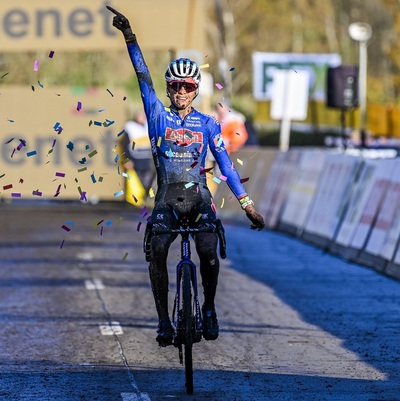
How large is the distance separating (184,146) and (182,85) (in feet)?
1.37

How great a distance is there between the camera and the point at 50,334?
478 inches

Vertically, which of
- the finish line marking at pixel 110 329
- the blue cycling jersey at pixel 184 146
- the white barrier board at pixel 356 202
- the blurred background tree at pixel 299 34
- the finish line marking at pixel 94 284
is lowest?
the blurred background tree at pixel 299 34

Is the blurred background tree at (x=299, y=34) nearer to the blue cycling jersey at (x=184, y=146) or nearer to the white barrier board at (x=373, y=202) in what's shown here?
the white barrier board at (x=373, y=202)

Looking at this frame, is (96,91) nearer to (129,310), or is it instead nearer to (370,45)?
(129,310)

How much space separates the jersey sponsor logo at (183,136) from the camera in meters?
9.76

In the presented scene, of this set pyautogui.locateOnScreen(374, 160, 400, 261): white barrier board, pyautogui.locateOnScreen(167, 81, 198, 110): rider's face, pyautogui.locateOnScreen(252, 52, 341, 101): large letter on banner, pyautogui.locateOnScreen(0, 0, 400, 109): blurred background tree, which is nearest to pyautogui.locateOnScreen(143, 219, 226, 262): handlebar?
pyautogui.locateOnScreen(167, 81, 198, 110): rider's face

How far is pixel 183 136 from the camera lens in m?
9.77

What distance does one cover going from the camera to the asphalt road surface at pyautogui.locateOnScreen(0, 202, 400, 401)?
9445 mm

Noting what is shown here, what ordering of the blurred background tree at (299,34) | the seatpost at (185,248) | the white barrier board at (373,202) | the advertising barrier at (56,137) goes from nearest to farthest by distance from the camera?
1. the seatpost at (185,248)
2. the white barrier board at (373,202)
3. the advertising barrier at (56,137)
4. the blurred background tree at (299,34)

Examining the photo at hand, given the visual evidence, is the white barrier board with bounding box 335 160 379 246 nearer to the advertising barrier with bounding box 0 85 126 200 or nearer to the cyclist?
the cyclist

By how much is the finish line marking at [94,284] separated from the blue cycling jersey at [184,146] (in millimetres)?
6158

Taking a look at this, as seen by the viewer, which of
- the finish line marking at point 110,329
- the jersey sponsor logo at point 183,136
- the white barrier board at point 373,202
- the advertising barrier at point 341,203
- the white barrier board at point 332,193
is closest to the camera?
the jersey sponsor logo at point 183,136

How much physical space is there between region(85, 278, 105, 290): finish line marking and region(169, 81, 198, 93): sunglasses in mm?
6359

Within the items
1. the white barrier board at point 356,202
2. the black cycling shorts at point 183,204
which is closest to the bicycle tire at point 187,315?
the black cycling shorts at point 183,204
